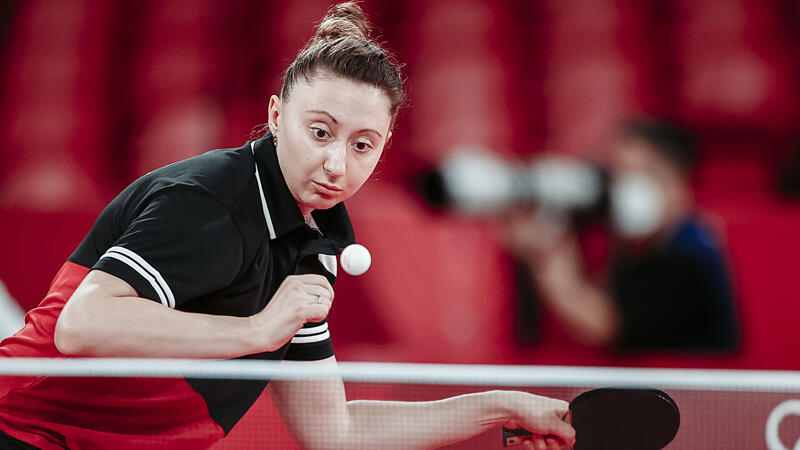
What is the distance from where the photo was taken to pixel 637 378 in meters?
1.40

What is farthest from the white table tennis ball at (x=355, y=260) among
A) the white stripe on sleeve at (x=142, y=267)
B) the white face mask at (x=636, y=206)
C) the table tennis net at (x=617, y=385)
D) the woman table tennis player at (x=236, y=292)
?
the white face mask at (x=636, y=206)

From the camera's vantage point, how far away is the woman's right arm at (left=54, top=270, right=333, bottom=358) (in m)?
1.20

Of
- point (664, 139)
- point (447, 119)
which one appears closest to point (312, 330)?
point (664, 139)

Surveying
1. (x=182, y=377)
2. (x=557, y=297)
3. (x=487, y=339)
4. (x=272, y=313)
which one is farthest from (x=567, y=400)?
(x=557, y=297)

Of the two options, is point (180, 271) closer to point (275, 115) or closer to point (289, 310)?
point (289, 310)

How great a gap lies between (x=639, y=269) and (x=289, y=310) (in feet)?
6.98

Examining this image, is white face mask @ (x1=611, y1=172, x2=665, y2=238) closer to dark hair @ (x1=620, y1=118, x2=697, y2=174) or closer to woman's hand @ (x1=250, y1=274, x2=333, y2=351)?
dark hair @ (x1=620, y1=118, x2=697, y2=174)

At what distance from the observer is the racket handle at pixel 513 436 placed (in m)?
1.47

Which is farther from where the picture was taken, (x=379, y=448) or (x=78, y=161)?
(x=78, y=161)

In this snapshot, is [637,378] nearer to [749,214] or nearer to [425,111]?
[749,214]

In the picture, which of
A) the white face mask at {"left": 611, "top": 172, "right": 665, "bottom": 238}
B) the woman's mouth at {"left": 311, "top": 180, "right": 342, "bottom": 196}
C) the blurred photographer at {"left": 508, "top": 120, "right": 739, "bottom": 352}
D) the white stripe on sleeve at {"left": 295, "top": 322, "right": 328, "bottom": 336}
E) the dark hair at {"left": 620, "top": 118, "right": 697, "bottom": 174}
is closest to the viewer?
the woman's mouth at {"left": 311, "top": 180, "right": 342, "bottom": 196}

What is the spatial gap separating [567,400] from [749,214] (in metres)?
1.92

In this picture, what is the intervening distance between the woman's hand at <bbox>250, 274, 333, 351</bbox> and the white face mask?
201 cm

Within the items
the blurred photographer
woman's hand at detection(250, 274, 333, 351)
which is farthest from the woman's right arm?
the blurred photographer
